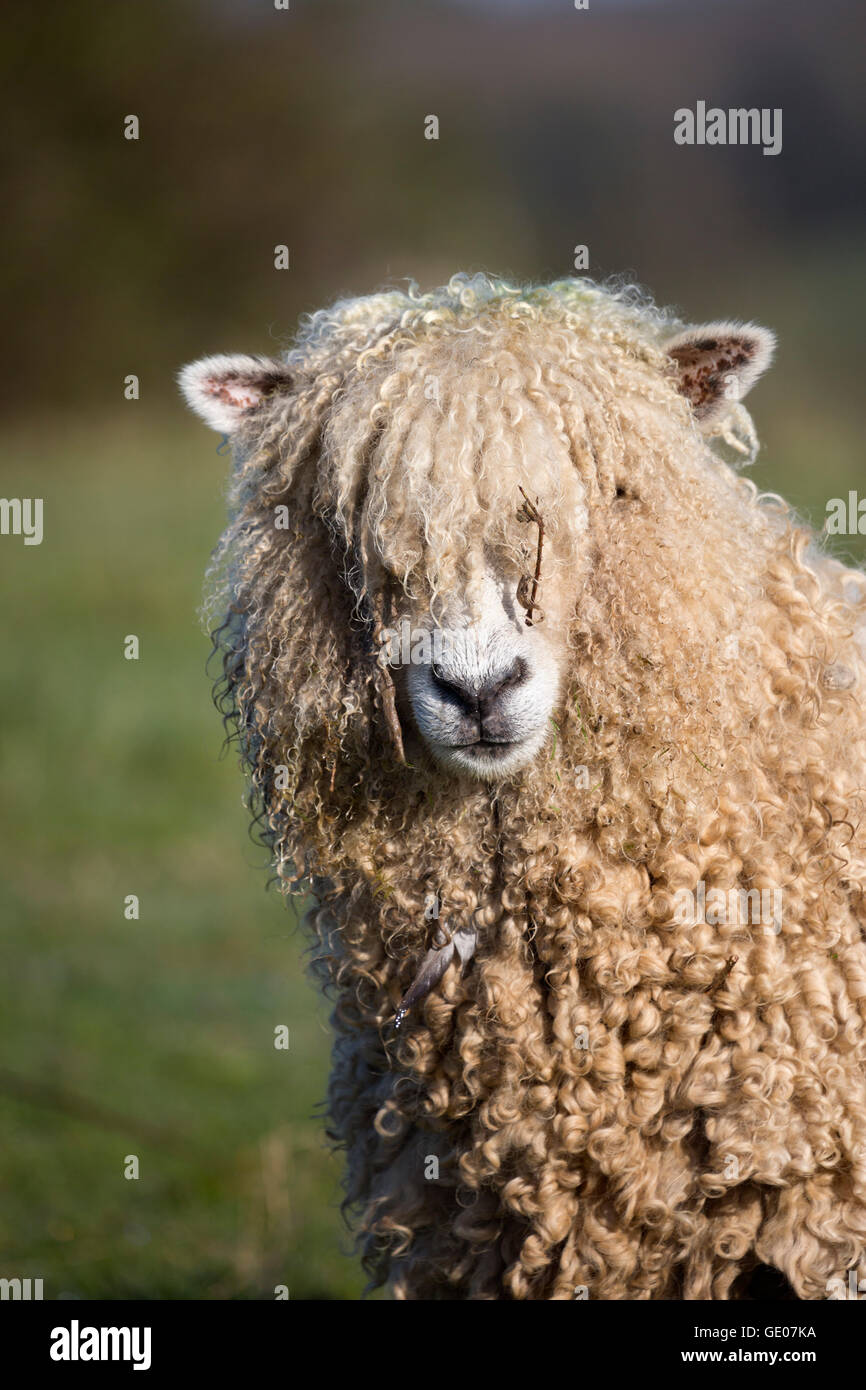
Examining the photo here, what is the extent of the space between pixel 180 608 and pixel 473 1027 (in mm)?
Answer: 11279

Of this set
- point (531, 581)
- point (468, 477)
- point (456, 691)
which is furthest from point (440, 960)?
point (468, 477)

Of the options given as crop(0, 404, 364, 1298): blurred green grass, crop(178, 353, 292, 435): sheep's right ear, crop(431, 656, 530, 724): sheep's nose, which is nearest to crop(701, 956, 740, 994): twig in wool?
crop(431, 656, 530, 724): sheep's nose

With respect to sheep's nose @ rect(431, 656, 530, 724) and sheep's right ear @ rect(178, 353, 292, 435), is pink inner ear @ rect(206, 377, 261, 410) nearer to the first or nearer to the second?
sheep's right ear @ rect(178, 353, 292, 435)

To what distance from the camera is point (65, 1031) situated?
743 centimetres

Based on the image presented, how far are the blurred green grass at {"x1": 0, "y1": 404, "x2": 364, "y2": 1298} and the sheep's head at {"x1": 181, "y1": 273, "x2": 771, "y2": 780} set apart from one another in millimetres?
918

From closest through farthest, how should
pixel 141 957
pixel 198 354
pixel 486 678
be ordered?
pixel 486 678
pixel 141 957
pixel 198 354

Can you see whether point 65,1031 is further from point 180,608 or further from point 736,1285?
point 180,608

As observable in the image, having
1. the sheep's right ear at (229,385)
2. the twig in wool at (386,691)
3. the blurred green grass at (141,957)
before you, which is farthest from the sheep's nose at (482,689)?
the blurred green grass at (141,957)

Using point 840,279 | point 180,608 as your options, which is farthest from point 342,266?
point 180,608

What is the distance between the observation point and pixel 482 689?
2.42 metres

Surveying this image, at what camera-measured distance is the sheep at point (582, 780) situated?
252 cm

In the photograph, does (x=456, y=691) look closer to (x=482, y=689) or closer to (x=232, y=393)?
(x=482, y=689)

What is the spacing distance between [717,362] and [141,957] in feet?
22.2

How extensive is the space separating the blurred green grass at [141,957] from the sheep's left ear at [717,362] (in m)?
1.49
